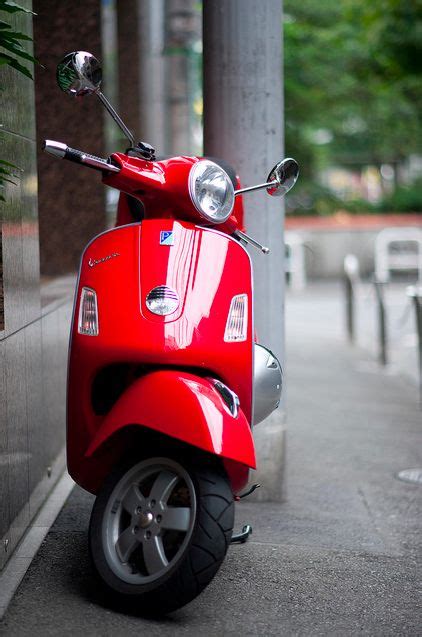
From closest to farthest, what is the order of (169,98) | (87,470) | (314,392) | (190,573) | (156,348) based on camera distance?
1. (190,573)
2. (156,348)
3. (87,470)
4. (314,392)
5. (169,98)

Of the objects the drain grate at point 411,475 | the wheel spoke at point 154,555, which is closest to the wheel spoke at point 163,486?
the wheel spoke at point 154,555

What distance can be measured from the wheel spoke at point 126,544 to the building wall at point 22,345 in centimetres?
58

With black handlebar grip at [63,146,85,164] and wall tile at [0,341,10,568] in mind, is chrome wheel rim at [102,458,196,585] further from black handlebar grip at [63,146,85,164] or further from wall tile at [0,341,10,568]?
black handlebar grip at [63,146,85,164]

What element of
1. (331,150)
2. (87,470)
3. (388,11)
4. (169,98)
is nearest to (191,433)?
(87,470)

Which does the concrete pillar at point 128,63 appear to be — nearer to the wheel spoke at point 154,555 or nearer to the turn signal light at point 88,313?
the turn signal light at point 88,313

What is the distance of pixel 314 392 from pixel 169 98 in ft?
35.7

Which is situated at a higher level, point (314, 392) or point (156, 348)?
point (156, 348)

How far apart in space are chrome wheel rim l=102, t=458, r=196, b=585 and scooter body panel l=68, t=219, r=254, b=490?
0.62 feet

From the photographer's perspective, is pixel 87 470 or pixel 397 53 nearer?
pixel 87 470

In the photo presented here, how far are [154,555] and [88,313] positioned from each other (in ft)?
2.99

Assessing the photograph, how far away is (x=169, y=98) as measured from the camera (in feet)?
64.2

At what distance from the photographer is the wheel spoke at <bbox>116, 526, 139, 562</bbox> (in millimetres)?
3766

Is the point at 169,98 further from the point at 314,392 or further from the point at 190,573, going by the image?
the point at 190,573

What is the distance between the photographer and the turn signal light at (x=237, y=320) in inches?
157
